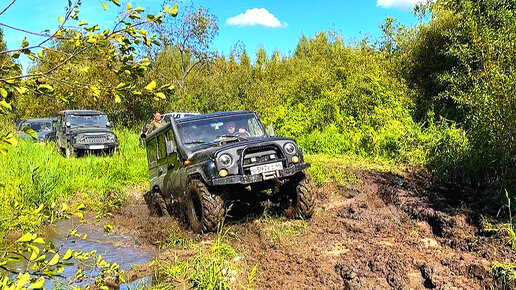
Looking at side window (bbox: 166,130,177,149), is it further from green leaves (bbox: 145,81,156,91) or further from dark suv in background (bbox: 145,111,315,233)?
green leaves (bbox: 145,81,156,91)

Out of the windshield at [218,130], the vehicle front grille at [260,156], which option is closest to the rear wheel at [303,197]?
the vehicle front grille at [260,156]

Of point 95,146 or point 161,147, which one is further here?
point 95,146

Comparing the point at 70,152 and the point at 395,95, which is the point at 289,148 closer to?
the point at 395,95

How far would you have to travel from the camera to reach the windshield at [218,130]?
663 cm

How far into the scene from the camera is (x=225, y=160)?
5.65 m

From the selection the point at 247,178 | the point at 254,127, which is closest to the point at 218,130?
the point at 254,127

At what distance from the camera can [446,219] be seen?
569 cm

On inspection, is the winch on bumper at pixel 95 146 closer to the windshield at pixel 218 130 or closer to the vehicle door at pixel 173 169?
the vehicle door at pixel 173 169

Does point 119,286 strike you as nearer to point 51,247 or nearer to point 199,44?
point 51,247

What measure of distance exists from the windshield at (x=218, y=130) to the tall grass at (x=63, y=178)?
66.4 inches

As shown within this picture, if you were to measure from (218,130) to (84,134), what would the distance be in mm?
9183

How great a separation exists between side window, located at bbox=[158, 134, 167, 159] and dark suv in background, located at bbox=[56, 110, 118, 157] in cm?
771

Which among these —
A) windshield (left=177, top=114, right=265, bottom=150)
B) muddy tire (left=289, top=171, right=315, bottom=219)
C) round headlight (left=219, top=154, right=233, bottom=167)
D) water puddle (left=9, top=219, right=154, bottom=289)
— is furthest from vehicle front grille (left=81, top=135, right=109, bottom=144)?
muddy tire (left=289, top=171, right=315, bottom=219)

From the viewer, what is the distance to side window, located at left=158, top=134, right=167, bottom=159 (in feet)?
24.1
